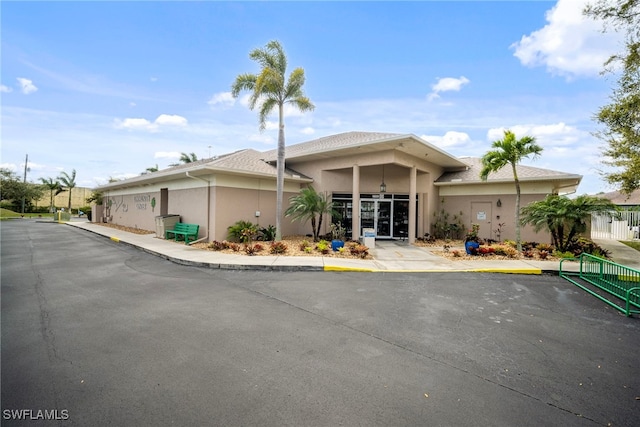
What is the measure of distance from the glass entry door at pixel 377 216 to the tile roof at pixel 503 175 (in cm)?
395

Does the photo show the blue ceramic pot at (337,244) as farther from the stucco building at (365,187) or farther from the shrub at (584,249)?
the shrub at (584,249)

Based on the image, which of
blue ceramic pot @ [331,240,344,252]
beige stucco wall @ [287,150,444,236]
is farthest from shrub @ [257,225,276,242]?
blue ceramic pot @ [331,240,344,252]

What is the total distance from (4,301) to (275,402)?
21.6 feet

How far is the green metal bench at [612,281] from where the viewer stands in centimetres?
605

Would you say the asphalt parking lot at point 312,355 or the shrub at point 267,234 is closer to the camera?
the asphalt parking lot at point 312,355

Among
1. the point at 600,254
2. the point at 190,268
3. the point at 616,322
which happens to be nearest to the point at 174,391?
the point at 190,268

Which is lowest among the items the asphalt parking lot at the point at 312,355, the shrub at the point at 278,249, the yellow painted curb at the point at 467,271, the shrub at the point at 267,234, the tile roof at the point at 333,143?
the asphalt parking lot at the point at 312,355

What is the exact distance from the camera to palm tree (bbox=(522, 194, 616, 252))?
1116 cm

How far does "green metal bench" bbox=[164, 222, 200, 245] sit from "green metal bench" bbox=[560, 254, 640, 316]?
1445cm

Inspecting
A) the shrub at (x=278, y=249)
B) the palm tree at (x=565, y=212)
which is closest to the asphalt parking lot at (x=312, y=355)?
the shrub at (x=278, y=249)

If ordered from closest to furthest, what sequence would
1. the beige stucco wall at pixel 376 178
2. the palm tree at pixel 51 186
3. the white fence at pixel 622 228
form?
the beige stucco wall at pixel 376 178 → the white fence at pixel 622 228 → the palm tree at pixel 51 186

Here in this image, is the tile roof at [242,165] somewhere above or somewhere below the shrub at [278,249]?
above

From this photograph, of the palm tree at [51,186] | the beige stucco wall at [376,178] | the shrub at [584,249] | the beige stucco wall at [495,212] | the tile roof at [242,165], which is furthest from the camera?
the palm tree at [51,186]

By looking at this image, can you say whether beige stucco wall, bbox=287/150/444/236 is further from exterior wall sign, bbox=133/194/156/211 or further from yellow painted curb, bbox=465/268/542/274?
exterior wall sign, bbox=133/194/156/211
